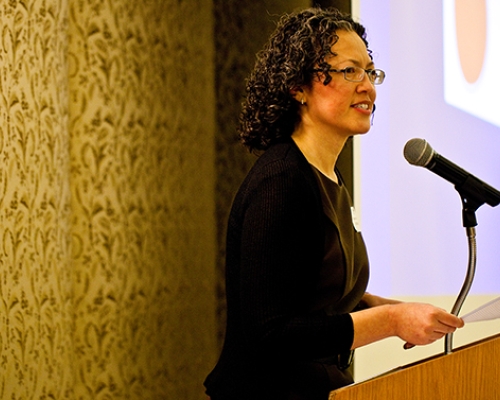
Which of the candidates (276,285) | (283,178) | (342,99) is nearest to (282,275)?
(276,285)

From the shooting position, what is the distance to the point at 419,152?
1.25m

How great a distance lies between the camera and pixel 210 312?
8.84 feet

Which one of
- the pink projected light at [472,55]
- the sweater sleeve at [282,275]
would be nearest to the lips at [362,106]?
the sweater sleeve at [282,275]

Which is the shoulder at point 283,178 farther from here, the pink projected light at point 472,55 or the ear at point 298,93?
the pink projected light at point 472,55

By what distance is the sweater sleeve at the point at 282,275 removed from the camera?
1.19 meters

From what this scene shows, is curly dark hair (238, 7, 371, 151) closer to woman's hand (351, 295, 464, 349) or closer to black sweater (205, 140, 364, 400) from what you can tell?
black sweater (205, 140, 364, 400)

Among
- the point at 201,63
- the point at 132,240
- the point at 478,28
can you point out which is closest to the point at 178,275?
the point at 132,240

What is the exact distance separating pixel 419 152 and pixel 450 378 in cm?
43

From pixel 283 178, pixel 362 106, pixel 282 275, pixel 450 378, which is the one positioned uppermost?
pixel 362 106

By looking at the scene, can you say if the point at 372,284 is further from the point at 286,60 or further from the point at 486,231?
the point at 286,60

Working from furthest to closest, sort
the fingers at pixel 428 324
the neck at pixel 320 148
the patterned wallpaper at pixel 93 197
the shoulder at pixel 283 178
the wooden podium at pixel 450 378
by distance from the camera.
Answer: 1. the patterned wallpaper at pixel 93 197
2. the neck at pixel 320 148
3. the shoulder at pixel 283 178
4. the fingers at pixel 428 324
5. the wooden podium at pixel 450 378

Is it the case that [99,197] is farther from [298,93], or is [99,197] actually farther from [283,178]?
[283,178]

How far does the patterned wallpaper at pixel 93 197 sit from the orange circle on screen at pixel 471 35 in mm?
1114

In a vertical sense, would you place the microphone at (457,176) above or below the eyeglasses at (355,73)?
below
